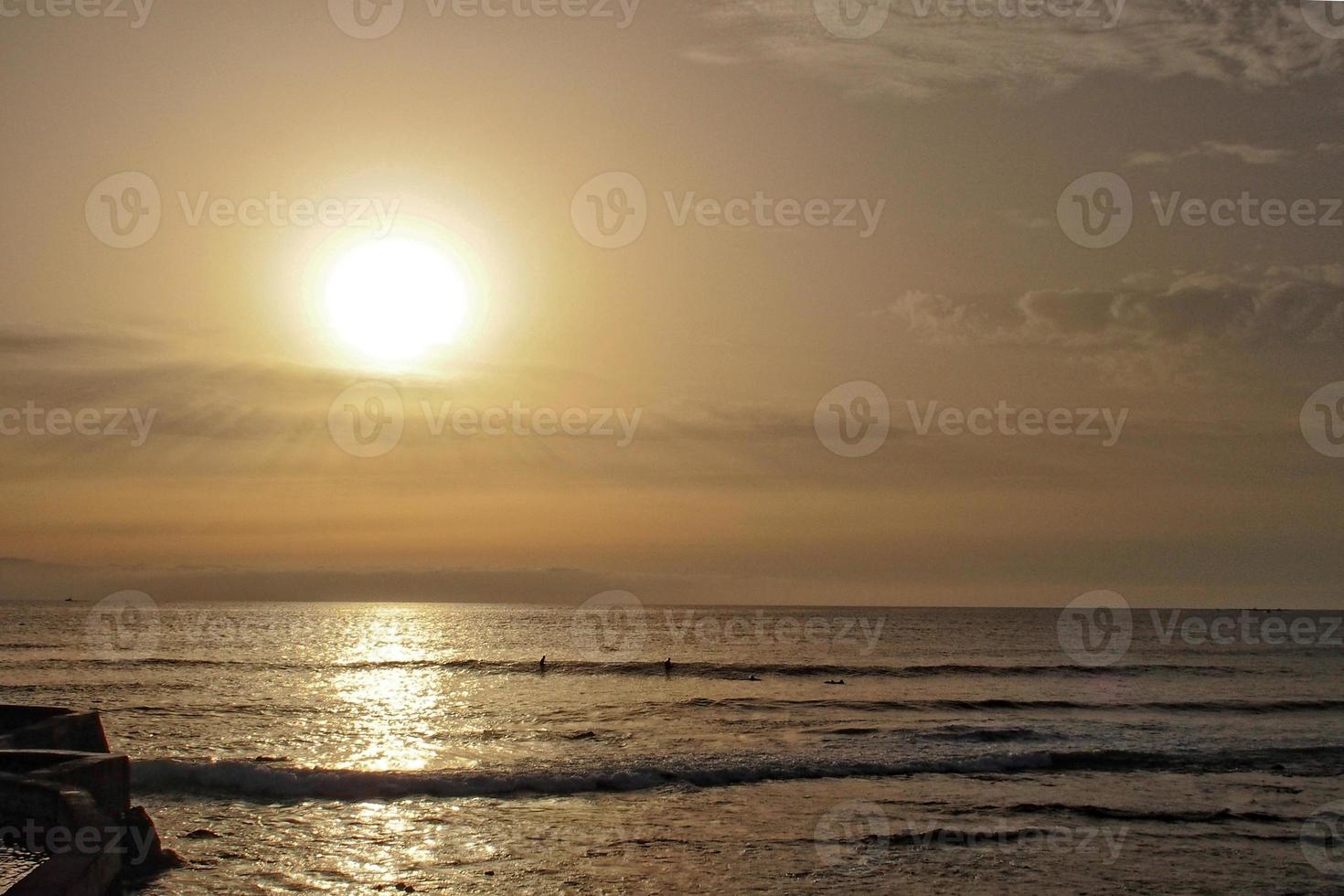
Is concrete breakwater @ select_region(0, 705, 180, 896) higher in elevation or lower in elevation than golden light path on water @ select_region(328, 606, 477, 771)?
higher

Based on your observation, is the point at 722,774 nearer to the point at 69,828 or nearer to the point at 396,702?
the point at 69,828

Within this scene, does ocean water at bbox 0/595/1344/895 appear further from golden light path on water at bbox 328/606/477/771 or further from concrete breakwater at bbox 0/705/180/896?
concrete breakwater at bbox 0/705/180/896

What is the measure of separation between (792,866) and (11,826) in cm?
1177

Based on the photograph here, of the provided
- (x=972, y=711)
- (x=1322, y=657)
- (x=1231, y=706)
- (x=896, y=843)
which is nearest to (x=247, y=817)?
(x=896, y=843)

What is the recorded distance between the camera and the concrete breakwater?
460 inches

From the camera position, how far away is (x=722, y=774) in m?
27.0

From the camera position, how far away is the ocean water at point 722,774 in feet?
56.7

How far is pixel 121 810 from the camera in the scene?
15.6 m

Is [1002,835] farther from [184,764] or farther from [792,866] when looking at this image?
[184,764]

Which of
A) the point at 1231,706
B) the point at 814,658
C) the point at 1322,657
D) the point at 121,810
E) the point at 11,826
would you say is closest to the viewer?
the point at 11,826

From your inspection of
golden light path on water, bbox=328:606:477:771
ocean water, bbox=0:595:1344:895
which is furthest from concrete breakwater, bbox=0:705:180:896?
golden light path on water, bbox=328:606:477:771

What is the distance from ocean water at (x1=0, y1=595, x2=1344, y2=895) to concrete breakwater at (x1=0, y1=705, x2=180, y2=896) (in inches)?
38.2

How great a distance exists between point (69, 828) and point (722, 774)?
17.0m

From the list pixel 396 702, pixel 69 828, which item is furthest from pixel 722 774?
pixel 396 702
